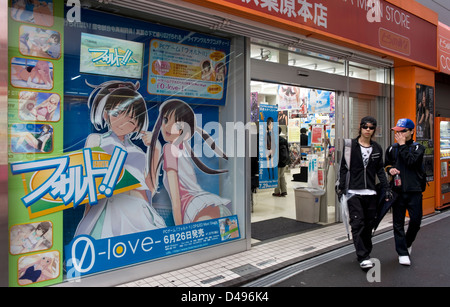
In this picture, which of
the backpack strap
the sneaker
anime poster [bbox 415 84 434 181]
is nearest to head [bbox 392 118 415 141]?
the backpack strap

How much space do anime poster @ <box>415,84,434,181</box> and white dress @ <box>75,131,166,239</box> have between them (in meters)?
5.46

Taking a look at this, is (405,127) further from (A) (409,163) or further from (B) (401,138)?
(A) (409,163)

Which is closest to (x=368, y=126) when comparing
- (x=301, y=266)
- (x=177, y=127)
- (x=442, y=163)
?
(x=301, y=266)

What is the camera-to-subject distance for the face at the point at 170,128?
4.10 meters

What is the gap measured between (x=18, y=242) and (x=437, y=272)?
430 centimetres

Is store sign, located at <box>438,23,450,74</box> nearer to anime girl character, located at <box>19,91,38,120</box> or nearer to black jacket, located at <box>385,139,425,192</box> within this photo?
black jacket, located at <box>385,139,425,192</box>

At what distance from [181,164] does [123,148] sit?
0.79 m

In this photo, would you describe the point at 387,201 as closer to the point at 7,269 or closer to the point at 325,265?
the point at 325,265

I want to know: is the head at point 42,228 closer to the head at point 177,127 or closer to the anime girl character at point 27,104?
the anime girl character at point 27,104

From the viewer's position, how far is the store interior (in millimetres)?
6672

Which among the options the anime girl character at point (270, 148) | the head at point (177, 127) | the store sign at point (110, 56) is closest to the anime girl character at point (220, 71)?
the head at point (177, 127)

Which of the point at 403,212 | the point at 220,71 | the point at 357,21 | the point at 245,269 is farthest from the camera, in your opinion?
the point at 357,21

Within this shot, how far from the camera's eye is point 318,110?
7531 millimetres

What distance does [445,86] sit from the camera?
28.4 feet
